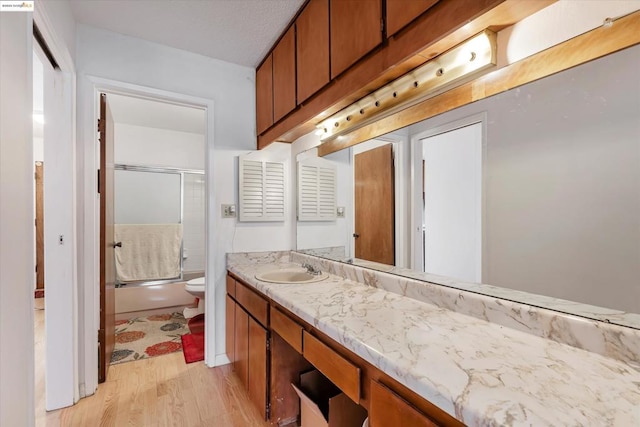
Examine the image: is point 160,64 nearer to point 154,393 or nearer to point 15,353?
point 15,353

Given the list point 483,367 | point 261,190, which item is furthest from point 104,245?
point 483,367

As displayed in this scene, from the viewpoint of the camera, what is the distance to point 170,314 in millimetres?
3426

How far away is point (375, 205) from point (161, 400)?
183 centimetres

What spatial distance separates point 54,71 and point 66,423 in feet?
6.81

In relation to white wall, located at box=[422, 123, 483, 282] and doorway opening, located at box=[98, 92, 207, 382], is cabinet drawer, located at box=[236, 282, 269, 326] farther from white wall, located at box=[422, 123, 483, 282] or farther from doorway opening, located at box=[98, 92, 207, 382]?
doorway opening, located at box=[98, 92, 207, 382]

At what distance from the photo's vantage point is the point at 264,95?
7.23ft

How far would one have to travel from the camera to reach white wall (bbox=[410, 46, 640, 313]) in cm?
74

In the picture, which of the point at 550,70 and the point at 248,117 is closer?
the point at 550,70

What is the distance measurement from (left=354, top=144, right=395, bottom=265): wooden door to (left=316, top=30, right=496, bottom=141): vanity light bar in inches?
8.7

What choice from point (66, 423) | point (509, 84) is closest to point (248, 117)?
point (509, 84)

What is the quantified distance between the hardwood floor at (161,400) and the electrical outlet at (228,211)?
1194 mm

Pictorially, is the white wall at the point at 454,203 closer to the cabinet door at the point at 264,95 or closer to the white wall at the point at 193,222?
the cabinet door at the point at 264,95

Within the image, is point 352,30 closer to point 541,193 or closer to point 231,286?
point 541,193

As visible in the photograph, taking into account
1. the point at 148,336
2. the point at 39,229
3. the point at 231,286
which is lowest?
the point at 148,336
